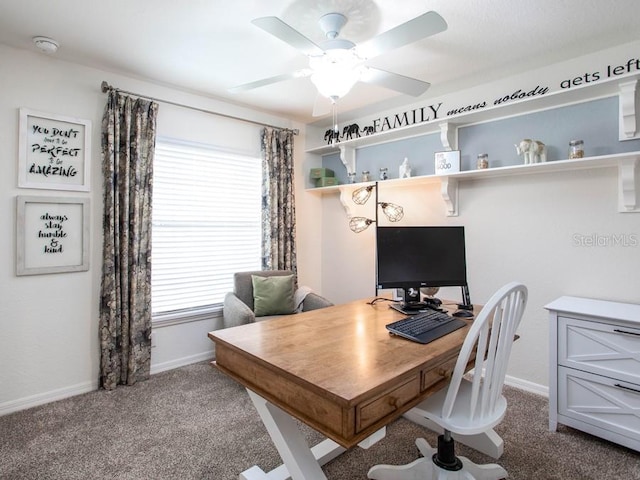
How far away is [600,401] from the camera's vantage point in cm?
203

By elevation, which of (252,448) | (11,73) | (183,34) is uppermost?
(183,34)

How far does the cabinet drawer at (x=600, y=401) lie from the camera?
193cm

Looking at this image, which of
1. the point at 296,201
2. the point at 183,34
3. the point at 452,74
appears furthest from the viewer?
the point at 296,201

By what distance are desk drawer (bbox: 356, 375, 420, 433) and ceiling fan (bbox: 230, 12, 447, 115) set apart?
4.67ft

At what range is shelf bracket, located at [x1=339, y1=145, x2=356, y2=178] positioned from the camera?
3.83 m

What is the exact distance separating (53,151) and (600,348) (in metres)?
3.73

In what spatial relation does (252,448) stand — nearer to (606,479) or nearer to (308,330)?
(308,330)

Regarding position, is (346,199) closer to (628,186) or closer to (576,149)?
(576,149)

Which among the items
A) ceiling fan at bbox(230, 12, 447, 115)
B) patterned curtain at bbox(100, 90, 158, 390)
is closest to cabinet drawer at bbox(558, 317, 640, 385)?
ceiling fan at bbox(230, 12, 447, 115)

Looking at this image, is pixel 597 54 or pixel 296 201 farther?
pixel 296 201

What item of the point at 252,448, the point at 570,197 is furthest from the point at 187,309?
the point at 570,197

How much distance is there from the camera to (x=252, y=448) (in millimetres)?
2020

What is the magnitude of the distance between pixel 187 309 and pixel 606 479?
307cm

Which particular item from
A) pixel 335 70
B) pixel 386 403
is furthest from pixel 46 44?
pixel 386 403
